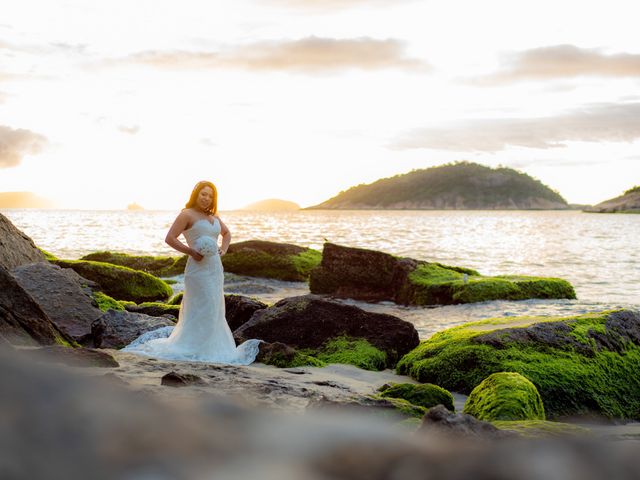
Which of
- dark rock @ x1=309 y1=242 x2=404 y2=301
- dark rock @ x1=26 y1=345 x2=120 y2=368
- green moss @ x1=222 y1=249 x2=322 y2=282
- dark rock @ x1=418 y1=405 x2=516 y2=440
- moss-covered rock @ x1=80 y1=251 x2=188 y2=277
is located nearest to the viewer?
dark rock @ x1=418 y1=405 x2=516 y2=440

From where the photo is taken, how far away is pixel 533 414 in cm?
642

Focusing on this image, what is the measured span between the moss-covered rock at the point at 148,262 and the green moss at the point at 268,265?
7.51ft

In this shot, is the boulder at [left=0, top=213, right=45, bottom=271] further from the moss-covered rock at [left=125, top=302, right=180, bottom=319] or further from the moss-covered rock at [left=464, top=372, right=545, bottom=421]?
the moss-covered rock at [left=464, top=372, right=545, bottom=421]

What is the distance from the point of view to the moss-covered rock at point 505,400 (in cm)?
614

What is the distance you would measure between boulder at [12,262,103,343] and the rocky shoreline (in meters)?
0.02

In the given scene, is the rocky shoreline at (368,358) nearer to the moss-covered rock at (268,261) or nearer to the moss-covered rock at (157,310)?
the moss-covered rock at (157,310)

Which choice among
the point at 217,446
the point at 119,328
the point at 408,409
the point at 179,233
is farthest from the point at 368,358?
the point at 217,446

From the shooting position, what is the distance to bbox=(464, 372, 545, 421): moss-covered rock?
6141 mm

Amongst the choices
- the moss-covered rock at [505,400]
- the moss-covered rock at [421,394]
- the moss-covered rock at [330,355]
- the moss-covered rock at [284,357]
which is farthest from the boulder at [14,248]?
the moss-covered rock at [505,400]

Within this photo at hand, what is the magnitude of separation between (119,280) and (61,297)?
261 inches

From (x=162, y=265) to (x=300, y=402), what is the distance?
840 inches

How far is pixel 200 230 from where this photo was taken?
32.6ft

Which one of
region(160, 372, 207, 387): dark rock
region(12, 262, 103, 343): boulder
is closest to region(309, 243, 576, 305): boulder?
region(12, 262, 103, 343): boulder

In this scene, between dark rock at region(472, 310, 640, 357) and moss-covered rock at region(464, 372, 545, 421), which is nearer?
moss-covered rock at region(464, 372, 545, 421)
